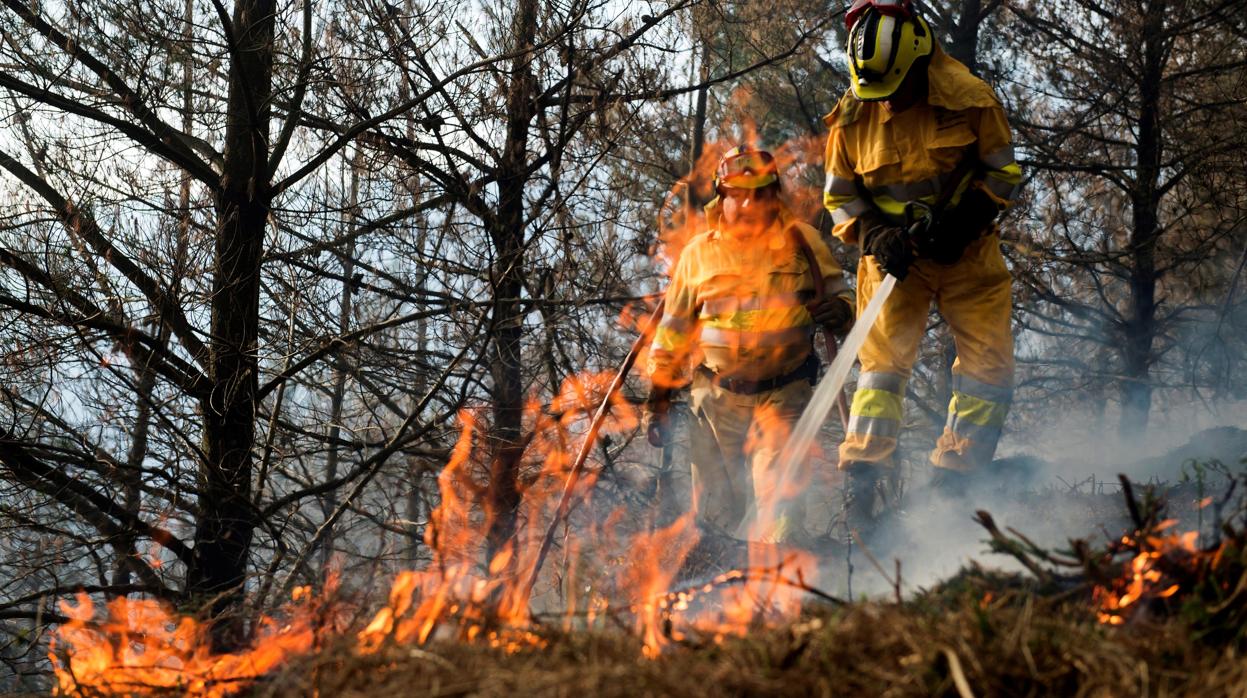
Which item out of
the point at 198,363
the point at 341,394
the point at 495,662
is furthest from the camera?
the point at 341,394

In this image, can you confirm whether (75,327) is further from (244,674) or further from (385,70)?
(244,674)

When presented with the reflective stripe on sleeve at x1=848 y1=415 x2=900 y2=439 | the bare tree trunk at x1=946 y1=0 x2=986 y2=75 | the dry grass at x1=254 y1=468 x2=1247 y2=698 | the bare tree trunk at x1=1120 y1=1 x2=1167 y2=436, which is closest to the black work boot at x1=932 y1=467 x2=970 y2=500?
the reflective stripe on sleeve at x1=848 y1=415 x2=900 y2=439

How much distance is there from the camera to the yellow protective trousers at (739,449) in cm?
565

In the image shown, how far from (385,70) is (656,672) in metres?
5.63

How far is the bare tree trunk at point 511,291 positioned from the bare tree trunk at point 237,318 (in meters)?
1.56

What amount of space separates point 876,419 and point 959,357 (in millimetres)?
534

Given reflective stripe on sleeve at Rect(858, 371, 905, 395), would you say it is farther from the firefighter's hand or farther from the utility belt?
the utility belt

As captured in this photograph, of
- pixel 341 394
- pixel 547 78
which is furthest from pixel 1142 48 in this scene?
pixel 341 394

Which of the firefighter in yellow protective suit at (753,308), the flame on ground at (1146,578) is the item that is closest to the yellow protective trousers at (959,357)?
the firefighter in yellow protective suit at (753,308)

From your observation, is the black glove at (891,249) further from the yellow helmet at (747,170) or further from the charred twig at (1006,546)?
the charred twig at (1006,546)

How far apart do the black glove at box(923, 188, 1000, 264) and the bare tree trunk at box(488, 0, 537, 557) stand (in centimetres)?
282

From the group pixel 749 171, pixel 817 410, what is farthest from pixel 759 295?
pixel 817 410

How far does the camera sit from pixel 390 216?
7398mm

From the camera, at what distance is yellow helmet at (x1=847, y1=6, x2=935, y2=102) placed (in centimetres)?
473
